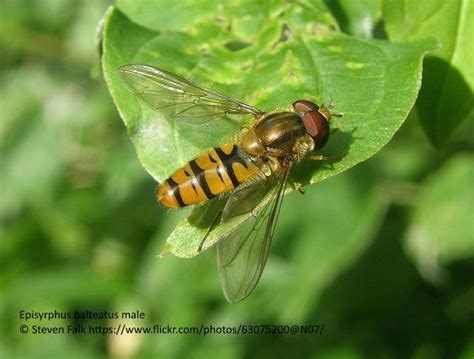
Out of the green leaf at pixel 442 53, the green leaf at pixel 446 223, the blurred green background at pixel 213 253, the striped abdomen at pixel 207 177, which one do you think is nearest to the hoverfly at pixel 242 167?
the striped abdomen at pixel 207 177

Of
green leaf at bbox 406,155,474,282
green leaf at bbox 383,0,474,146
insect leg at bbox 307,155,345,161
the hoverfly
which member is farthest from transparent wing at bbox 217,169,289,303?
green leaf at bbox 406,155,474,282

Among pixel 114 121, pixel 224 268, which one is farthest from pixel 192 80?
pixel 114 121

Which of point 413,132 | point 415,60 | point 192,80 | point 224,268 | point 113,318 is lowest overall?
point 113,318

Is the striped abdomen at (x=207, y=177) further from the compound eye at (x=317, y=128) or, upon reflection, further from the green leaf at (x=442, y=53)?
the green leaf at (x=442, y=53)

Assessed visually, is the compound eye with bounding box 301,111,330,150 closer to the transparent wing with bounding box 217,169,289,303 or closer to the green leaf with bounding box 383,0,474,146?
the transparent wing with bounding box 217,169,289,303

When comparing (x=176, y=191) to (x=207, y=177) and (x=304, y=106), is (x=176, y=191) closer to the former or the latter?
(x=207, y=177)

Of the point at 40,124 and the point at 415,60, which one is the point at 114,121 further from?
the point at 415,60
